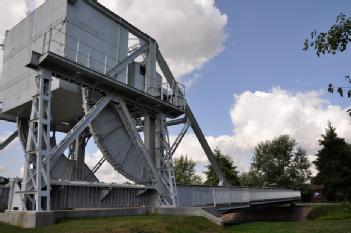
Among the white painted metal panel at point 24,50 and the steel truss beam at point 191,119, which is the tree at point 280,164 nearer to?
the steel truss beam at point 191,119

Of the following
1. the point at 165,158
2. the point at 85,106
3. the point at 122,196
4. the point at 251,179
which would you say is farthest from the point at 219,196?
the point at 251,179

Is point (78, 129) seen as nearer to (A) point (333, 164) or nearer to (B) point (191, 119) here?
(B) point (191, 119)

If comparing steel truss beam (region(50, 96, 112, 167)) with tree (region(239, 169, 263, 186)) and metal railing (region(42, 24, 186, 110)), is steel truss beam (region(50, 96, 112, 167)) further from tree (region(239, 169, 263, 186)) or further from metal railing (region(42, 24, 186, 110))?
tree (region(239, 169, 263, 186))

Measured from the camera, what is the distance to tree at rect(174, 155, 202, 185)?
59.6m

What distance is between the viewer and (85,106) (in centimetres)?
2016

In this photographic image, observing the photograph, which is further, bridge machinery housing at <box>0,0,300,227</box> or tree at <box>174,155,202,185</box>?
tree at <box>174,155,202,185</box>

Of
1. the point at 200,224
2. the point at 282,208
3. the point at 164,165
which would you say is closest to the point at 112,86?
the point at 164,165

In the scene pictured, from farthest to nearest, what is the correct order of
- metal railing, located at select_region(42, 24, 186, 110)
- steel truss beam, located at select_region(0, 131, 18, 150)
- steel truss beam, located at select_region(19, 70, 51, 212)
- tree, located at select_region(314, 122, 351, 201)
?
tree, located at select_region(314, 122, 351, 201) → steel truss beam, located at select_region(0, 131, 18, 150) → metal railing, located at select_region(42, 24, 186, 110) → steel truss beam, located at select_region(19, 70, 51, 212)

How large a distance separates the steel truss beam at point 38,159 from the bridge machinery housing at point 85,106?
43mm

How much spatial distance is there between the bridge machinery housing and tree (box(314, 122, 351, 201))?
112 feet

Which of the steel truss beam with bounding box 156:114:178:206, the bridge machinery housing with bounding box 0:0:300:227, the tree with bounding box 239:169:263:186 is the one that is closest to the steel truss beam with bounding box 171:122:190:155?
the bridge machinery housing with bounding box 0:0:300:227

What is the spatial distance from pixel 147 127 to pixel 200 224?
966cm

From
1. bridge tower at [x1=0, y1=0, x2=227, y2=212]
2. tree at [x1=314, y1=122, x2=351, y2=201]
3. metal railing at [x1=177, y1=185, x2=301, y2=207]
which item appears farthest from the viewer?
tree at [x1=314, y1=122, x2=351, y2=201]

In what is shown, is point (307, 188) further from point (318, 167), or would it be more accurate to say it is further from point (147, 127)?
point (147, 127)
